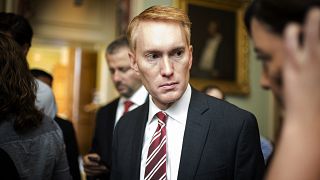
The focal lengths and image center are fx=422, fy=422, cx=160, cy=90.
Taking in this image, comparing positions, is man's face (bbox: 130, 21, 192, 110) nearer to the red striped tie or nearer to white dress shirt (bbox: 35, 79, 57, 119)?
the red striped tie

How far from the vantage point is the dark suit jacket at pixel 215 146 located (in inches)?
71.1

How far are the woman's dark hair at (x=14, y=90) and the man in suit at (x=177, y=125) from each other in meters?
0.50

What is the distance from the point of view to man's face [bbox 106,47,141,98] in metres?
3.17

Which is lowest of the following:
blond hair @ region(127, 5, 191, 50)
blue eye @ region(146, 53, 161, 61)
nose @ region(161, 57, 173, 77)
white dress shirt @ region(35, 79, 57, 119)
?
white dress shirt @ region(35, 79, 57, 119)

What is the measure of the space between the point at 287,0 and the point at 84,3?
7.40 metres

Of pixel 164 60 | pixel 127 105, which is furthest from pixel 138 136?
pixel 127 105

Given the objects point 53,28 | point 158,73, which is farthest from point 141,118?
point 53,28

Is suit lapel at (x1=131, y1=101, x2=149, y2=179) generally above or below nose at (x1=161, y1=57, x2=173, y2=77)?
below

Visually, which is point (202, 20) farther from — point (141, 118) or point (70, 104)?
point (70, 104)

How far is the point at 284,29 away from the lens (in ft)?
3.10

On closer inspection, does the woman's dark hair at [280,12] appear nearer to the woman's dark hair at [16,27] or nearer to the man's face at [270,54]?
the man's face at [270,54]

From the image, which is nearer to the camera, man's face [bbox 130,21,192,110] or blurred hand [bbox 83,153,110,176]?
man's face [bbox 130,21,192,110]

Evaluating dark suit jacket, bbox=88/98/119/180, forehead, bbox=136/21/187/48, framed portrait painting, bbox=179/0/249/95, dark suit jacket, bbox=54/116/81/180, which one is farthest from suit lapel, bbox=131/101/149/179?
framed portrait painting, bbox=179/0/249/95

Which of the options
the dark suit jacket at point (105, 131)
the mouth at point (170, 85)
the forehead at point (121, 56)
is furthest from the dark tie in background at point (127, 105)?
the mouth at point (170, 85)
